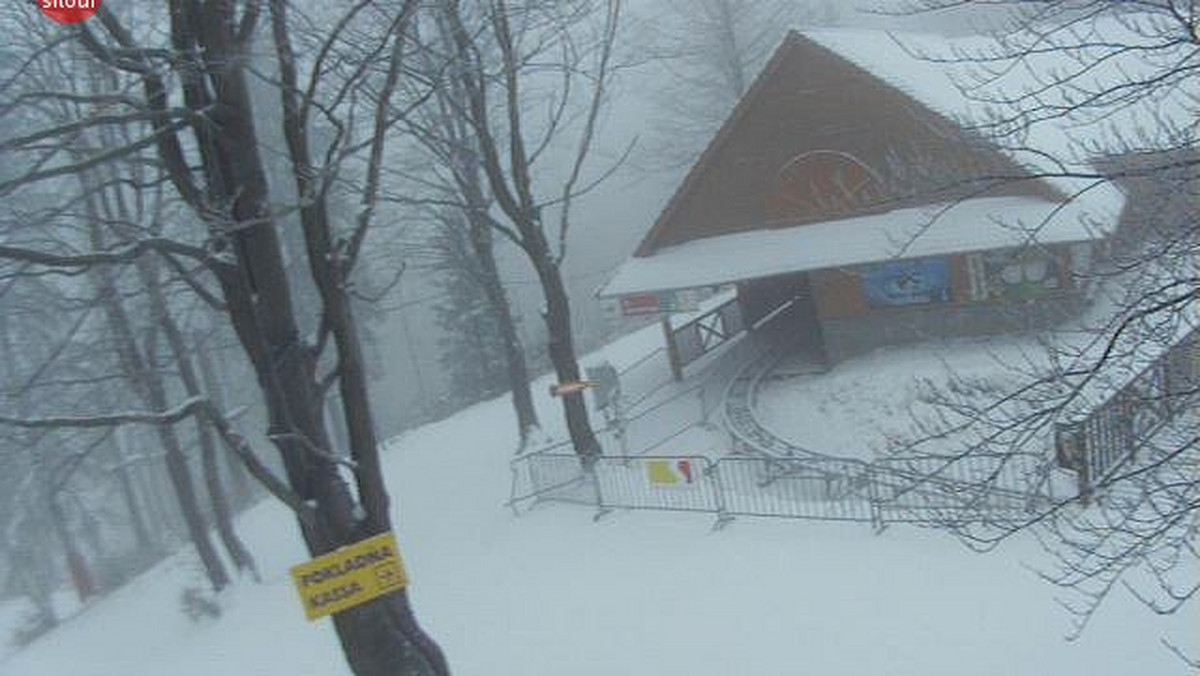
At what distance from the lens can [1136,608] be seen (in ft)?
33.1

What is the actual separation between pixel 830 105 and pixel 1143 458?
10.4 metres

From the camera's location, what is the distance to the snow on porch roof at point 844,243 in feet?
60.3

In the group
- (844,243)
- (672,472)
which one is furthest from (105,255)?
(844,243)

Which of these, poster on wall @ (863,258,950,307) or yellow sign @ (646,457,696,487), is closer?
yellow sign @ (646,457,696,487)

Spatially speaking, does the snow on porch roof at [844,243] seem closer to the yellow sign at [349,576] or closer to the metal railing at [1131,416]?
the metal railing at [1131,416]

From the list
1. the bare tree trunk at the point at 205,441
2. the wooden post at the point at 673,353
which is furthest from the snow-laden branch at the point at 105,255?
the wooden post at the point at 673,353

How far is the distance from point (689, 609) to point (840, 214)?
11.3 m

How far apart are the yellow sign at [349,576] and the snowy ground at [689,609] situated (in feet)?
14.3

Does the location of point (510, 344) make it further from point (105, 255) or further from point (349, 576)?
point (105, 255)

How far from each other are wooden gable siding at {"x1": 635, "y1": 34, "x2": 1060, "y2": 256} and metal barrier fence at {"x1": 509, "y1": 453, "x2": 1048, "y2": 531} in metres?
6.09

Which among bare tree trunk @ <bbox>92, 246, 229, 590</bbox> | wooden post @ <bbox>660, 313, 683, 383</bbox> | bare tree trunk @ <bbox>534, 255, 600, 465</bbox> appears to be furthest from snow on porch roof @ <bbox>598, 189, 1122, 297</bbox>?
bare tree trunk @ <bbox>92, 246, 229, 590</bbox>

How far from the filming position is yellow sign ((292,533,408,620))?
7566 mm

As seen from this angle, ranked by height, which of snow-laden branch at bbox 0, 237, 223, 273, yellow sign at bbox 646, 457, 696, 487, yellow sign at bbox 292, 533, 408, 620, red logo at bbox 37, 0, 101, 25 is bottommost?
yellow sign at bbox 646, 457, 696, 487

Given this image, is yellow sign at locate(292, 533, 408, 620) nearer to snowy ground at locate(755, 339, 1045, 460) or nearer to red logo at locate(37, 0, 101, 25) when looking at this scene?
red logo at locate(37, 0, 101, 25)
